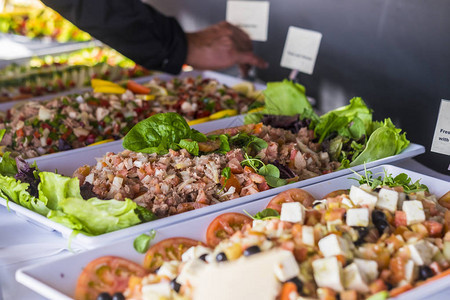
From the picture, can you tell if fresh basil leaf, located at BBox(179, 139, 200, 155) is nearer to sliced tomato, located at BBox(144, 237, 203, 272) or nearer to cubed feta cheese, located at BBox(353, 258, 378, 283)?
sliced tomato, located at BBox(144, 237, 203, 272)

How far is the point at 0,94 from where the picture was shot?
360 centimetres

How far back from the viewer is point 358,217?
1.46m

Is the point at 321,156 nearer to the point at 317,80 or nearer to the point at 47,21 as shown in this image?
the point at 317,80

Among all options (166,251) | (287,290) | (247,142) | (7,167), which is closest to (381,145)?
(247,142)

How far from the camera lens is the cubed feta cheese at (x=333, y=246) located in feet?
4.36

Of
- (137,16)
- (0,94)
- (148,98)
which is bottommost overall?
(0,94)

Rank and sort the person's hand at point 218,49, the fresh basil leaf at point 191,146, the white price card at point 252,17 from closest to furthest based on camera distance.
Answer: the fresh basil leaf at point 191,146 → the person's hand at point 218,49 → the white price card at point 252,17

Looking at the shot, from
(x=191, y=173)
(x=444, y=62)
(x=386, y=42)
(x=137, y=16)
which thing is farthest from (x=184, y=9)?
(x=191, y=173)

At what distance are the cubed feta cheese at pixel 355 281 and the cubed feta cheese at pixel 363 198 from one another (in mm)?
293

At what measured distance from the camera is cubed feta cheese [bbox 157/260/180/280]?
54.2 inches

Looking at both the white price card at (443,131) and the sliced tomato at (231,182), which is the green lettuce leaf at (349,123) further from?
the sliced tomato at (231,182)

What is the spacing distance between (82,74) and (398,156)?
2.31 metres

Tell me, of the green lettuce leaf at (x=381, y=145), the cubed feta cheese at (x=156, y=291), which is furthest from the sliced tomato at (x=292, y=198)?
the cubed feta cheese at (x=156, y=291)

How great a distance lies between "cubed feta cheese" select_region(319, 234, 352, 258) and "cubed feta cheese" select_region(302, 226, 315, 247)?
0.08ft
